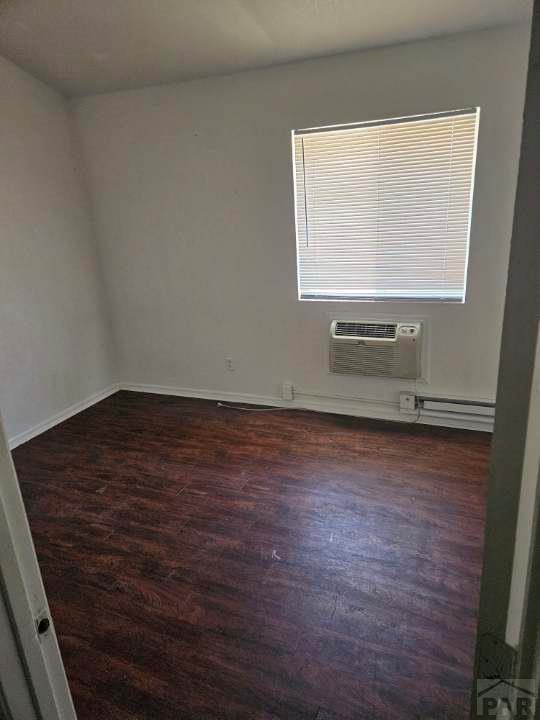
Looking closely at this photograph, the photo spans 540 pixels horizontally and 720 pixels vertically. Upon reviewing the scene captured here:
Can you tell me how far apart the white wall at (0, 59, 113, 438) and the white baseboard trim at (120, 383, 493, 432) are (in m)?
0.87

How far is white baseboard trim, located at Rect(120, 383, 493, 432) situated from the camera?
Answer: 305cm

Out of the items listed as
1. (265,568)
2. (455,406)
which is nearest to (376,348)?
(455,406)

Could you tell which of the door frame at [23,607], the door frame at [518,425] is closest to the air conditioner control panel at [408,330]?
the door frame at [518,425]

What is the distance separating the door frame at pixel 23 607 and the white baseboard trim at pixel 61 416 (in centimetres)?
271

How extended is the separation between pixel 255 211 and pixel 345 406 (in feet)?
5.54

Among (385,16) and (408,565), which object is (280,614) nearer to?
(408,565)

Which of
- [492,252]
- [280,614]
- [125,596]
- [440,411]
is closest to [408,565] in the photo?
[280,614]

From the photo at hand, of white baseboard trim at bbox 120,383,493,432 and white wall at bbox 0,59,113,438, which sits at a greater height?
white wall at bbox 0,59,113,438

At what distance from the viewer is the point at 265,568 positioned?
1.88 metres

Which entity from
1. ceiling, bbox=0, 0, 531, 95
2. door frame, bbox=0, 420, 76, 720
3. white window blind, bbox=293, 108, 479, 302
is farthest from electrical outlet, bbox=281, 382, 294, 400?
door frame, bbox=0, 420, 76, 720

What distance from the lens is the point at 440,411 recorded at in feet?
10.1

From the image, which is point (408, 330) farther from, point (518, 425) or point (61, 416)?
point (61, 416)

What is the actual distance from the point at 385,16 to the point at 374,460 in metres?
2.59

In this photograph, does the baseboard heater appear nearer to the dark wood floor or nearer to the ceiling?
the dark wood floor
